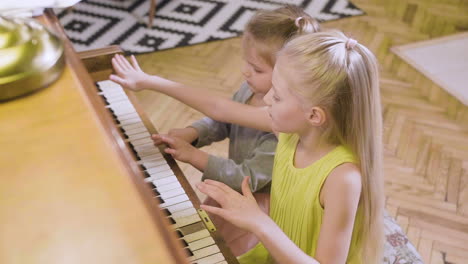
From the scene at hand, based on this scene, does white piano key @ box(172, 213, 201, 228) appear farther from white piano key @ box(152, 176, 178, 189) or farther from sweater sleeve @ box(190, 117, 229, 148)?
sweater sleeve @ box(190, 117, 229, 148)

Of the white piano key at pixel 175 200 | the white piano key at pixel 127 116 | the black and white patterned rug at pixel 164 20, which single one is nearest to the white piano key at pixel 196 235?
the white piano key at pixel 175 200

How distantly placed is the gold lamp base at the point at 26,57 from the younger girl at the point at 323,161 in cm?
43

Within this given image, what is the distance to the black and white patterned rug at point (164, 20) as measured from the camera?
3734mm

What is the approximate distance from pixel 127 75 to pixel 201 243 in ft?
1.85

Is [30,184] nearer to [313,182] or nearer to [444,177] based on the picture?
[313,182]

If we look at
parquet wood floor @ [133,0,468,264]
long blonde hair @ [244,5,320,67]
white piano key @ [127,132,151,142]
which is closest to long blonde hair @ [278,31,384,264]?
long blonde hair @ [244,5,320,67]

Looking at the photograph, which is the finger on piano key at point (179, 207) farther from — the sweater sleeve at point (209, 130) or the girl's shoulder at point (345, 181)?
the sweater sleeve at point (209, 130)

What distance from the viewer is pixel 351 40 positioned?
1.14 m

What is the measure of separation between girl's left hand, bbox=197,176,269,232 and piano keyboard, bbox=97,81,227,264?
7cm

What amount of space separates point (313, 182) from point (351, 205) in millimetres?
121

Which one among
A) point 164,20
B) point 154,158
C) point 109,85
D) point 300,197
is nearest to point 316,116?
point 300,197

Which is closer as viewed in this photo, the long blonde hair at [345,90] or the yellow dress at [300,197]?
the long blonde hair at [345,90]

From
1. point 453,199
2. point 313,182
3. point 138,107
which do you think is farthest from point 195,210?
point 453,199

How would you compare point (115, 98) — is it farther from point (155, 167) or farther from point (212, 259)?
point (212, 259)
